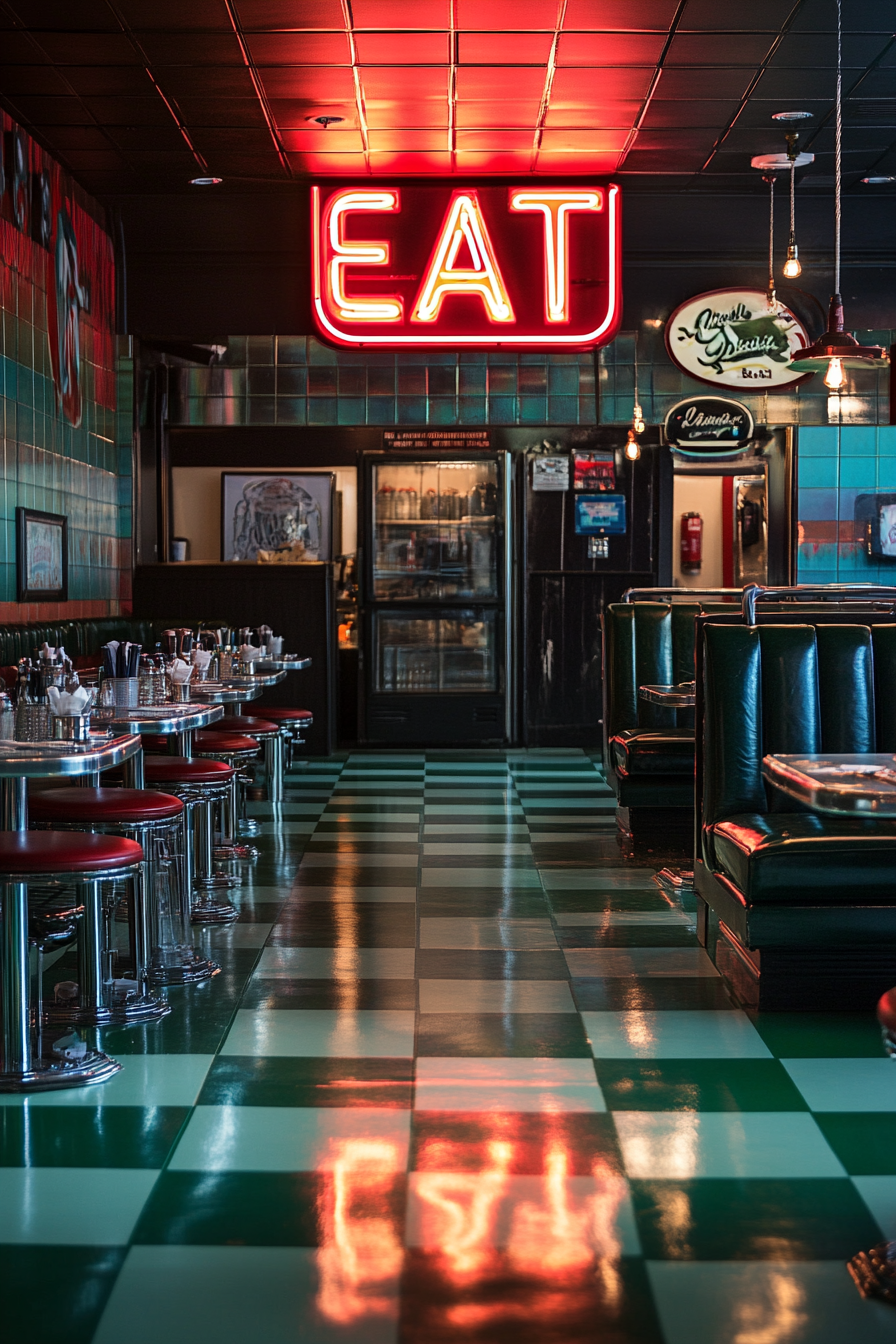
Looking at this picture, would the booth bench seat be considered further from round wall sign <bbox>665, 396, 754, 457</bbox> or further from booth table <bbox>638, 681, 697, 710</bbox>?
round wall sign <bbox>665, 396, 754, 457</bbox>

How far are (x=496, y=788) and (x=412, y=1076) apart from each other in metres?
5.37

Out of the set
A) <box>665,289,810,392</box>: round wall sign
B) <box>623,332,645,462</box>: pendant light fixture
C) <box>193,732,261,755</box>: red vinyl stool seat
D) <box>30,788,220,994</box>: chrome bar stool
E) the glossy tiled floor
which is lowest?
the glossy tiled floor

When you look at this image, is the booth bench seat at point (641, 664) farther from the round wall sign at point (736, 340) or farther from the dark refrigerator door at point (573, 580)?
the round wall sign at point (736, 340)

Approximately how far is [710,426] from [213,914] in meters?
6.90

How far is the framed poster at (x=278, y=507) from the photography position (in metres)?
11.2

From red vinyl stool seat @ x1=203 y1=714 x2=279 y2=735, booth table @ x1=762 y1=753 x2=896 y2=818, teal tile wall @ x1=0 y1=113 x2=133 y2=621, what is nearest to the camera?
booth table @ x1=762 y1=753 x2=896 y2=818

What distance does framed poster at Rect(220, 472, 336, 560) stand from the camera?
1119cm

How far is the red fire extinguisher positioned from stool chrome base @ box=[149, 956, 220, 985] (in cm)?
1115

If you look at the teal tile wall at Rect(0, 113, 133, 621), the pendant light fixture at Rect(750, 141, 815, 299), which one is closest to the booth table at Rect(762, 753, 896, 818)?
the teal tile wall at Rect(0, 113, 133, 621)

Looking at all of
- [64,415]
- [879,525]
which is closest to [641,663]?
[64,415]

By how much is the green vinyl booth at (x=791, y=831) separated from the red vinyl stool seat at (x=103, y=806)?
1.75 metres

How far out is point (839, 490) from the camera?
10617mm

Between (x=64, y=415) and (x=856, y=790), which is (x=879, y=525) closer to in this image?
(x=64, y=415)

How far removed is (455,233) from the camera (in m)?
9.15
